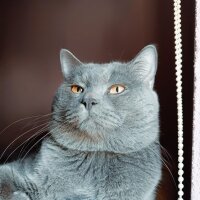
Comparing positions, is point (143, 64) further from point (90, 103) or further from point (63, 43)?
point (63, 43)

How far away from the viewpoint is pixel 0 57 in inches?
78.4

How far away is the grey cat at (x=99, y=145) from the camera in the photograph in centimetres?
101

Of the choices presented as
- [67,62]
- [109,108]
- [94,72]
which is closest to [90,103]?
[109,108]

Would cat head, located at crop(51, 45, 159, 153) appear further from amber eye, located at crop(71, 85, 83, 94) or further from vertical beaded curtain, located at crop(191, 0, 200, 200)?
vertical beaded curtain, located at crop(191, 0, 200, 200)

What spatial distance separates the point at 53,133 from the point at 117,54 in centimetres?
77

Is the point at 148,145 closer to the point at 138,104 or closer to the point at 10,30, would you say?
the point at 138,104

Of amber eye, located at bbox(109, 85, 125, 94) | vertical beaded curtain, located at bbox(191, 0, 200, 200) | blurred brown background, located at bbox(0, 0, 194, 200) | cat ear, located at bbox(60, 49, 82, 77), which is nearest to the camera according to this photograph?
vertical beaded curtain, located at bbox(191, 0, 200, 200)

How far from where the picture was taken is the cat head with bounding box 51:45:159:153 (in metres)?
1.02

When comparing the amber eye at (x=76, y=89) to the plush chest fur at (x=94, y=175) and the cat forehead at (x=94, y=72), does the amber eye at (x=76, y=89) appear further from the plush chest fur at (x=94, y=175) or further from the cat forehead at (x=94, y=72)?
the plush chest fur at (x=94, y=175)

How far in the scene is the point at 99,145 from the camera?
41.4 inches

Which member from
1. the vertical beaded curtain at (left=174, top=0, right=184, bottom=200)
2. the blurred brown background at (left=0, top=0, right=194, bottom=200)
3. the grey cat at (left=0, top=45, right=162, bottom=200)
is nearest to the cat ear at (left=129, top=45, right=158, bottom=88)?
the grey cat at (left=0, top=45, right=162, bottom=200)

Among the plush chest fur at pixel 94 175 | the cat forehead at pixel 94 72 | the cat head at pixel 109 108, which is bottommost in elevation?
the plush chest fur at pixel 94 175

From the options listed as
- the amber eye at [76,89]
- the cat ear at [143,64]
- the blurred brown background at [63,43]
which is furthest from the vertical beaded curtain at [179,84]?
the blurred brown background at [63,43]

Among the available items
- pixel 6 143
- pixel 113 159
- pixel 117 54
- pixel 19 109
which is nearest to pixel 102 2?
pixel 117 54
